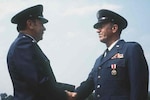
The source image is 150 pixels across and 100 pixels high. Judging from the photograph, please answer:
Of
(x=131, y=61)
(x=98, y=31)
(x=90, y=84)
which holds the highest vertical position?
(x=98, y=31)

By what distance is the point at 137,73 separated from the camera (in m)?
5.55

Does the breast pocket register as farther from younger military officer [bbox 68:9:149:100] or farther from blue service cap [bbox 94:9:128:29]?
blue service cap [bbox 94:9:128:29]

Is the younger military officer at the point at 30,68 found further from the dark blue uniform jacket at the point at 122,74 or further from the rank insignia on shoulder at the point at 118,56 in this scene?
the rank insignia on shoulder at the point at 118,56

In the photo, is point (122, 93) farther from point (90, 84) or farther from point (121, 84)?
point (90, 84)

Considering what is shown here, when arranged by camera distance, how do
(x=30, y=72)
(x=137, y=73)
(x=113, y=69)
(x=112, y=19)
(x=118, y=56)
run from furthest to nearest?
(x=112, y=19)
(x=118, y=56)
(x=113, y=69)
(x=137, y=73)
(x=30, y=72)

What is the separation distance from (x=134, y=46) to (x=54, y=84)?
1.61 m

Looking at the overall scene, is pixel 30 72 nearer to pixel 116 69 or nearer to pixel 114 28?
pixel 116 69

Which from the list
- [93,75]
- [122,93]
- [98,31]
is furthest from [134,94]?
[98,31]

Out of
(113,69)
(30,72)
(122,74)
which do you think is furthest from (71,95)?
(30,72)

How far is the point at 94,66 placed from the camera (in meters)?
6.58

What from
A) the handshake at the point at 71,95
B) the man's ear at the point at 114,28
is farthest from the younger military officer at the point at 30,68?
the man's ear at the point at 114,28

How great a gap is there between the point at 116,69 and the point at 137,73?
45 cm

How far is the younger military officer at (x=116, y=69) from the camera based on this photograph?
18.3ft

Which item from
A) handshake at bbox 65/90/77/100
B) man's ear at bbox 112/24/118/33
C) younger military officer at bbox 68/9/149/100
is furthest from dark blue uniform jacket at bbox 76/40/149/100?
handshake at bbox 65/90/77/100
